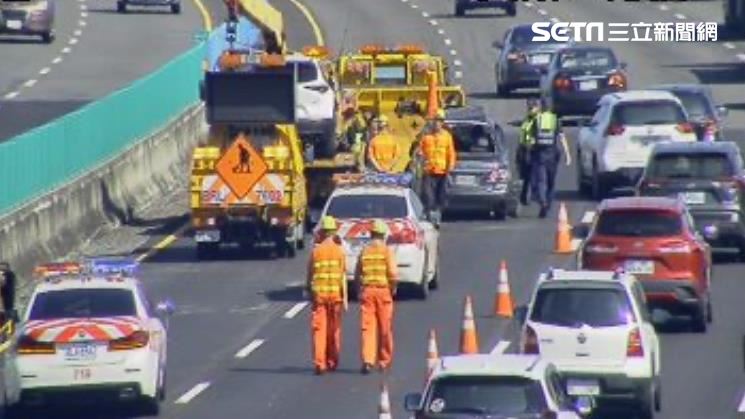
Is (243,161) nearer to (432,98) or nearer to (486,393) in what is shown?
(432,98)

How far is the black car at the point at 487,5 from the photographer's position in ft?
279

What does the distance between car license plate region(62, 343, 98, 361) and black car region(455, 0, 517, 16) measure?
5739 centimetres

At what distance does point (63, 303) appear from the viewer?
28812 millimetres

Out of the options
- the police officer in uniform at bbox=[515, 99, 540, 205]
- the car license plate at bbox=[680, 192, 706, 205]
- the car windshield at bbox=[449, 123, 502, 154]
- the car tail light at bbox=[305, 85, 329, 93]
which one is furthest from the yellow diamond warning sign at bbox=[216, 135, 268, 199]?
the car tail light at bbox=[305, 85, 329, 93]

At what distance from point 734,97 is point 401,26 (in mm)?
18023

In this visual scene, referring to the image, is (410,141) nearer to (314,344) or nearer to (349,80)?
(349,80)

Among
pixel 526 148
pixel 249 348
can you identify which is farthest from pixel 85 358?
pixel 526 148

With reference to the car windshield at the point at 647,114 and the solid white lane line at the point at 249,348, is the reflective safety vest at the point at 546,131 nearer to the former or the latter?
the car windshield at the point at 647,114

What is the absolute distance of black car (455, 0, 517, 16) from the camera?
8512cm

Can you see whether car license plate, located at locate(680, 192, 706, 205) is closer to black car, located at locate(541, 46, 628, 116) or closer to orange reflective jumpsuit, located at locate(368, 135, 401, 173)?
orange reflective jumpsuit, located at locate(368, 135, 401, 173)

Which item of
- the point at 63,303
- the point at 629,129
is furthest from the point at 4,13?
the point at 63,303

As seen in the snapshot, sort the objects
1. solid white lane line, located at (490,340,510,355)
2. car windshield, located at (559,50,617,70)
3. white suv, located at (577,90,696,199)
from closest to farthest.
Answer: solid white lane line, located at (490,340,510,355) < white suv, located at (577,90,696,199) < car windshield, located at (559,50,617,70)

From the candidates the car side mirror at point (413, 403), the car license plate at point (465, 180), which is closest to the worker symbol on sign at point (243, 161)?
the car license plate at point (465, 180)

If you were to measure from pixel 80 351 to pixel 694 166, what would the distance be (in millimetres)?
14805
